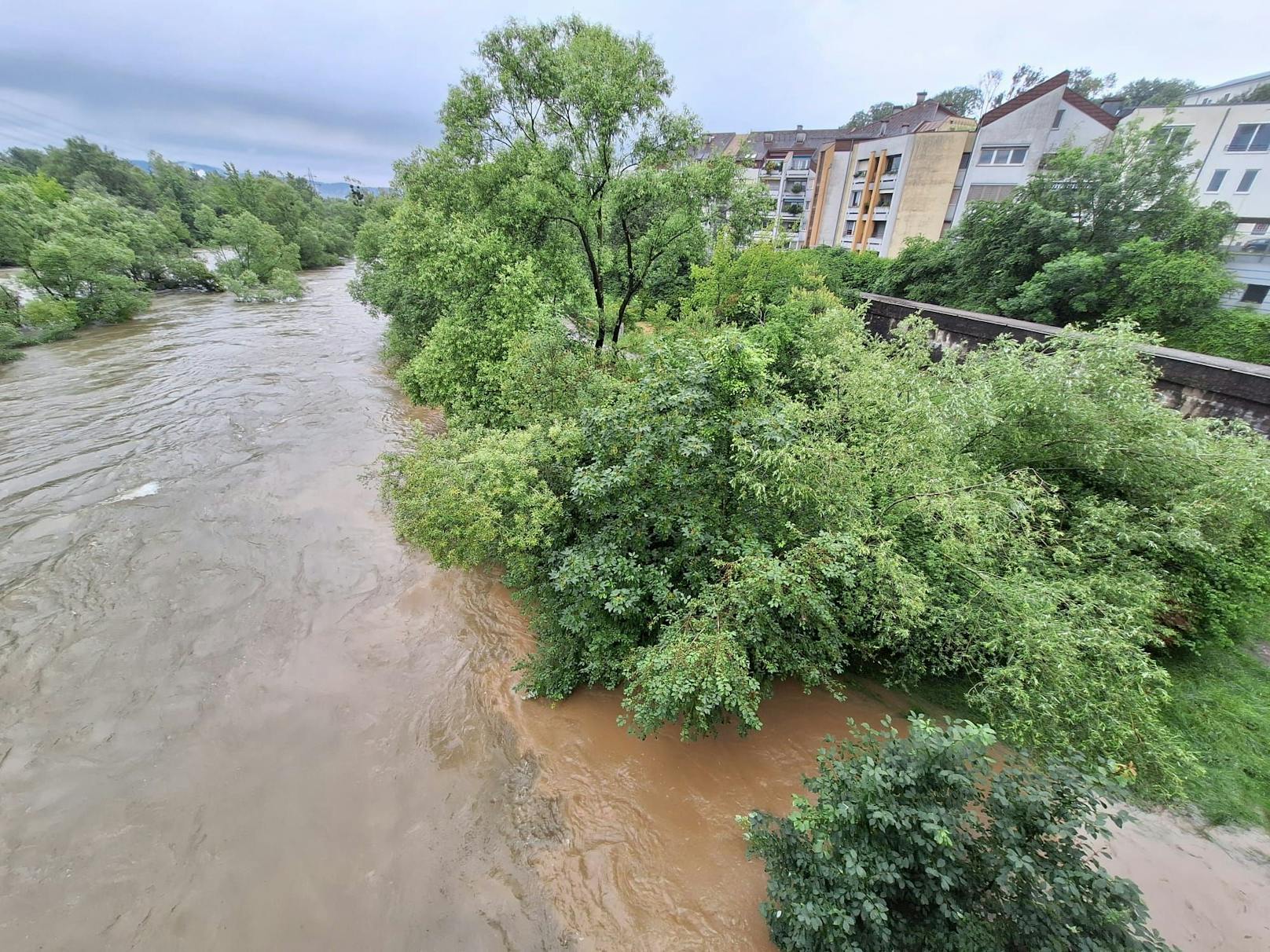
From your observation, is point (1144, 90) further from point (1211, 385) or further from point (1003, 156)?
point (1211, 385)

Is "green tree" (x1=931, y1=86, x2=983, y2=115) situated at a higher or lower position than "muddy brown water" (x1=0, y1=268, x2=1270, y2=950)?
higher

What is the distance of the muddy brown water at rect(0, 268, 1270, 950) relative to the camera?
548 cm

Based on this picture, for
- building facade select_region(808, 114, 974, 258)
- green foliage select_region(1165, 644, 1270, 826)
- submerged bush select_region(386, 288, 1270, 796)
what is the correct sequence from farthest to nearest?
building facade select_region(808, 114, 974, 258) < green foliage select_region(1165, 644, 1270, 826) < submerged bush select_region(386, 288, 1270, 796)

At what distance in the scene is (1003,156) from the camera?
2762 cm

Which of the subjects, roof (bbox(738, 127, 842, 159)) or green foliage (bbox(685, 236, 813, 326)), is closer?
green foliage (bbox(685, 236, 813, 326))

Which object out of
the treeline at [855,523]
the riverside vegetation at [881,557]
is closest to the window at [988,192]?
the riverside vegetation at [881,557]

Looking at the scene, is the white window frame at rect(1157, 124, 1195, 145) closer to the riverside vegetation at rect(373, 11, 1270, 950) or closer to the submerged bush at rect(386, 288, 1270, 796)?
the riverside vegetation at rect(373, 11, 1270, 950)

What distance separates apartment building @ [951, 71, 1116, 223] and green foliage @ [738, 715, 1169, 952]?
96.5 ft

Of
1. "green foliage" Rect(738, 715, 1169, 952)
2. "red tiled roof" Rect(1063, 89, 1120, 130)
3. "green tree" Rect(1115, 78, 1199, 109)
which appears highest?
"green tree" Rect(1115, 78, 1199, 109)

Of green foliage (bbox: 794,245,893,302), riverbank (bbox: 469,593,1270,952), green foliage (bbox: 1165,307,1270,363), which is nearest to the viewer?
riverbank (bbox: 469,593,1270,952)

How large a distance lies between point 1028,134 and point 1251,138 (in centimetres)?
853

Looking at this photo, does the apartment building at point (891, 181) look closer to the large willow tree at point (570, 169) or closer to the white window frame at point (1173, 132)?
the white window frame at point (1173, 132)

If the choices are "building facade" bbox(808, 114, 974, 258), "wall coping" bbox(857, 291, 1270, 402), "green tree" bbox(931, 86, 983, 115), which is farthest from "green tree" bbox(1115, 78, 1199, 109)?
"wall coping" bbox(857, 291, 1270, 402)

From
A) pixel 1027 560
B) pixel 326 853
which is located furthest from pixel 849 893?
pixel 326 853
